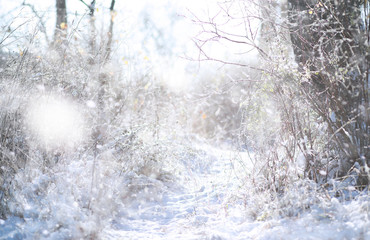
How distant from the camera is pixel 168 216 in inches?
129

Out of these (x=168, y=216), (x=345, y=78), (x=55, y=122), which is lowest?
(x=168, y=216)

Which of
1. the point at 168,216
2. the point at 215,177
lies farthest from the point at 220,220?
the point at 215,177

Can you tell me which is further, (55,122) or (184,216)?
(55,122)

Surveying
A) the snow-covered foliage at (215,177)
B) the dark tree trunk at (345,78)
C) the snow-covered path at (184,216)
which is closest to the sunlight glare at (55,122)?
the snow-covered foliage at (215,177)

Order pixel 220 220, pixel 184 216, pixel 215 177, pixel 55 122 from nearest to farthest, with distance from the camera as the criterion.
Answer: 1. pixel 220 220
2. pixel 184 216
3. pixel 55 122
4. pixel 215 177

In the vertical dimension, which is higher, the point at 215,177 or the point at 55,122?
the point at 55,122

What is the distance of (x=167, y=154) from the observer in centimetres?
439

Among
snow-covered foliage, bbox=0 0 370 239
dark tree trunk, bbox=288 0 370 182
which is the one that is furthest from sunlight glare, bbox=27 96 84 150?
dark tree trunk, bbox=288 0 370 182

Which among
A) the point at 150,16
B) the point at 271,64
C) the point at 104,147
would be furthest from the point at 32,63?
the point at 150,16

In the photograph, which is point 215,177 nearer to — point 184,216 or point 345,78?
point 184,216

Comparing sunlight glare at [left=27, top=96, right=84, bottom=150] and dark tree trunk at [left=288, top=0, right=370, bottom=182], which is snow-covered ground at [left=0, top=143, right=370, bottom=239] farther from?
dark tree trunk at [left=288, top=0, right=370, bottom=182]

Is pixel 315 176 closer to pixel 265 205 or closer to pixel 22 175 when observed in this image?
pixel 265 205

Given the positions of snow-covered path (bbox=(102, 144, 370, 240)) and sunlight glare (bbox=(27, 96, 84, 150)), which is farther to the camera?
sunlight glare (bbox=(27, 96, 84, 150))

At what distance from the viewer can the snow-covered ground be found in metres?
2.25
